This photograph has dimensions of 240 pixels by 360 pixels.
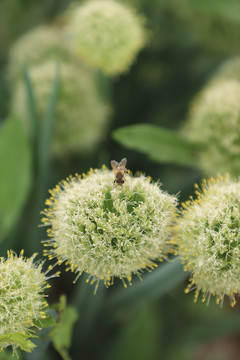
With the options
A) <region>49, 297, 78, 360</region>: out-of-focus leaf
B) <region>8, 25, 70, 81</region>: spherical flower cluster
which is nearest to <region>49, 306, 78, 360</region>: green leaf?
<region>49, 297, 78, 360</region>: out-of-focus leaf

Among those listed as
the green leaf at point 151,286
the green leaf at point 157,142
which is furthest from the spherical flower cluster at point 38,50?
the green leaf at point 151,286

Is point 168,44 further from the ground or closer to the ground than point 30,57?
further from the ground

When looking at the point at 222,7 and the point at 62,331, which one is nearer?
the point at 62,331

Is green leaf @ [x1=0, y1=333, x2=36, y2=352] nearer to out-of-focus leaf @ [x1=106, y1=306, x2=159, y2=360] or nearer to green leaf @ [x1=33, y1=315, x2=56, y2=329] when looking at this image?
green leaf @ [x1=33, y1=315, x2=56, y2=329]

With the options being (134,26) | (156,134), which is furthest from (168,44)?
(156,134)

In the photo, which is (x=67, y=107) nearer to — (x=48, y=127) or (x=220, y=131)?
(x=48, y=127)

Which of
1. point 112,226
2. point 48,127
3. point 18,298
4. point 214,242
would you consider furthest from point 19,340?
point 48,127

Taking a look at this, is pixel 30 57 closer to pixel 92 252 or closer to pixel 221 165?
pixel 221 165

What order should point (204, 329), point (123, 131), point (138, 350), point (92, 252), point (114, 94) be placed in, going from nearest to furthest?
1. point (92, 252)
2. point (123, 131)
3. point (138, 350)
4. point (204, 329)
5. point (114, 94)
